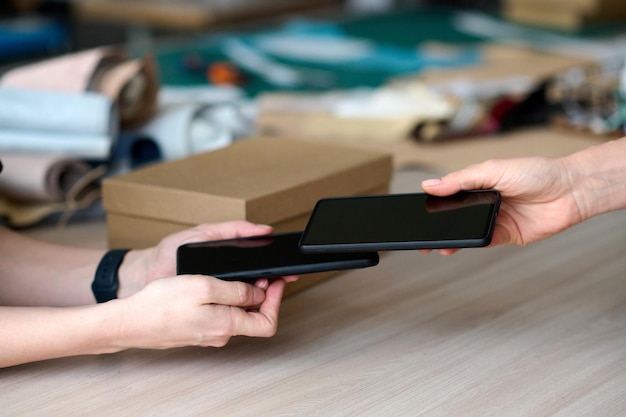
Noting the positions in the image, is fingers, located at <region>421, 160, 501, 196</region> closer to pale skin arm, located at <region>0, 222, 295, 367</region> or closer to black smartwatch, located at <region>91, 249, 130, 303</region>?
pale skin arm, located at <region>0, 222, 295, 367</region>

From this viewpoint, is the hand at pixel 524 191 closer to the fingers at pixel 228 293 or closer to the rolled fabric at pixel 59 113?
the fingers at pixel 228 293

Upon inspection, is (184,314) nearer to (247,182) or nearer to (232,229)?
(232,229)

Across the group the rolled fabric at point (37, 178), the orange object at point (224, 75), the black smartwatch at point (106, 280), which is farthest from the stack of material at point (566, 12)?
the black smartwatch at point (106, 280)

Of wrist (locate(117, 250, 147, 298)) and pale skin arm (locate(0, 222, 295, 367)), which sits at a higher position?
pale skin arm (locate(0, 222, 295, 367))

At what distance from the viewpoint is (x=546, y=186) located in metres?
1.01

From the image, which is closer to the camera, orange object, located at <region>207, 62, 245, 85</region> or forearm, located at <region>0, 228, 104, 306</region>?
forearm, located at <region>0, 228, 104, 306</region>

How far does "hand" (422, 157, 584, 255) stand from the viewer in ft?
3.22

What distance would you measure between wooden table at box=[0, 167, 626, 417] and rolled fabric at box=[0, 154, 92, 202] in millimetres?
444

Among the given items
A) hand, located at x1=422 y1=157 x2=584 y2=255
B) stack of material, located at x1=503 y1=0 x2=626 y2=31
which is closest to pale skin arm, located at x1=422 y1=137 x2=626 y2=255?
hand, located at x1=422 y1=157 x2=584 y2=255

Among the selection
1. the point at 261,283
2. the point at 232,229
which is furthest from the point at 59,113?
the point at 261,283

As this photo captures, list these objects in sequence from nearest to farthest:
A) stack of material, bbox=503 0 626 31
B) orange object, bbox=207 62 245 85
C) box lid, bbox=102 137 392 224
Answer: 1. box lid, bbox=102 137 392 224
2. orange object, bbox=207 62 245 85
3. stack of material, bbox=503 0 626 31

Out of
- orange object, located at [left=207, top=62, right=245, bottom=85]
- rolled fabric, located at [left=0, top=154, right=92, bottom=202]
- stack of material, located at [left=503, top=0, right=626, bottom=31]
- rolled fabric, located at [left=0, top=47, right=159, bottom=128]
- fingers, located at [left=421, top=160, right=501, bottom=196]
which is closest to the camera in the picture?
fingers, located at [left=421, top=160, right=501, bottom=196]

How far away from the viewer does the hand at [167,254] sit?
103cm

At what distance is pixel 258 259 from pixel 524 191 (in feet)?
0.97
